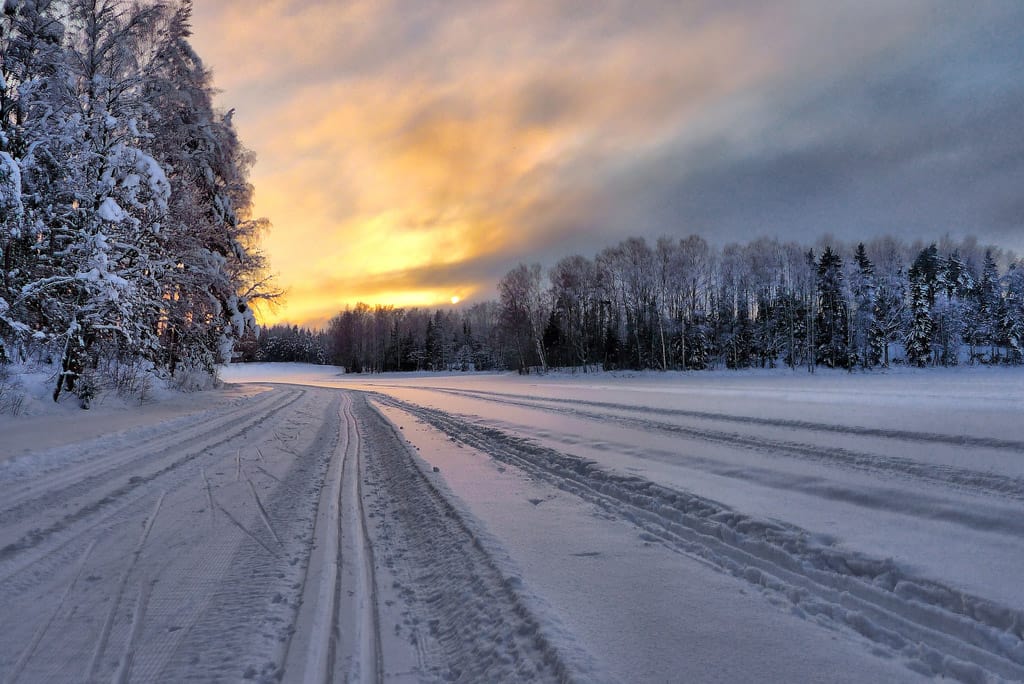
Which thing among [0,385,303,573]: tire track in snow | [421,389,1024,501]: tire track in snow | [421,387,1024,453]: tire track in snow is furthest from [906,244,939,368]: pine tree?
[0,385,303,573]: tire track in snow

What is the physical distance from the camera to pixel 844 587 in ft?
10.9

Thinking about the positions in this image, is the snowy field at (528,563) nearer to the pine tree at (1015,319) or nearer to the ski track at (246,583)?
the ski track at (246,583)

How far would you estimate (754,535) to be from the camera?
4199mm

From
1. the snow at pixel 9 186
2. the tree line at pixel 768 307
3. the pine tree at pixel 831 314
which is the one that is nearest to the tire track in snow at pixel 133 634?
the snow at pixel 9 186

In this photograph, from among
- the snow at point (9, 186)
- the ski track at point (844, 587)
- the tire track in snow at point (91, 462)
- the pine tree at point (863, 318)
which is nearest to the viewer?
the ski track at point (844, 587)

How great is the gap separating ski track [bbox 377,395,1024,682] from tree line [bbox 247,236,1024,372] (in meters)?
45.4

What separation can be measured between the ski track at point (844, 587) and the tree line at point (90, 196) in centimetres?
1407

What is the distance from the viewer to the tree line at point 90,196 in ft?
39.8

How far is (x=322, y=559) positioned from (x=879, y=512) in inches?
204

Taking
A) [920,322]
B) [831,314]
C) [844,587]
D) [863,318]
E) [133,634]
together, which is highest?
[831,314]

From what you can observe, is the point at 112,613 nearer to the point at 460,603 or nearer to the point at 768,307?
the point at 460,603

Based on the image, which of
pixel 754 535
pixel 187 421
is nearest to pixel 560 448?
pixel 754 535

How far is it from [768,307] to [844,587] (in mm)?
58964

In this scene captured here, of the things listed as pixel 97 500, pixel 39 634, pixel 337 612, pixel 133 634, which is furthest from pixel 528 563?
pixel 97 500
